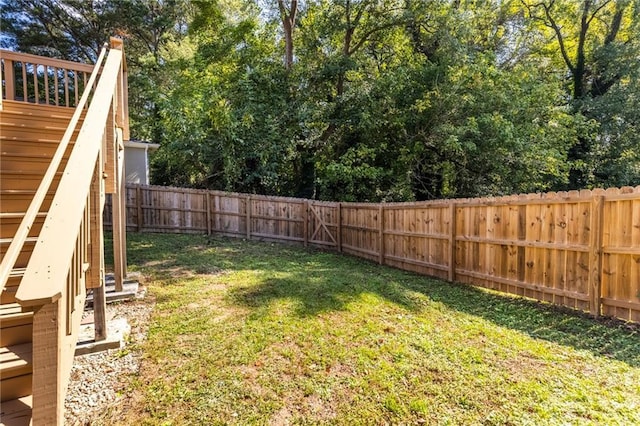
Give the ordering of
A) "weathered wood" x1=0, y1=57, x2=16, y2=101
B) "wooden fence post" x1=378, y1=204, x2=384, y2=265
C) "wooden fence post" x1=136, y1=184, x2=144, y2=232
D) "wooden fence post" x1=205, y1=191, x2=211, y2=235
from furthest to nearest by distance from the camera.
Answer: "wooden fence post" x1=205, y1=191, x2=211, y2=235, "wooden fence post" x1=136, y1=184, x2=144, y2=232, "wooden fence post" x1=378, y1=204, x2=384, y2=265, "weathered wood" x1=0, y1=57, x2=16, y2=101

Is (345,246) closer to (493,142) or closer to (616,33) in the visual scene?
(493,142)

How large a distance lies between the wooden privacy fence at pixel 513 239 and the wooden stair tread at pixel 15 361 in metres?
5.26

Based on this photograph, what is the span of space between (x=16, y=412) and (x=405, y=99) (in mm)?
10869

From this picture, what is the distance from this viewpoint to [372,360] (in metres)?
2.93

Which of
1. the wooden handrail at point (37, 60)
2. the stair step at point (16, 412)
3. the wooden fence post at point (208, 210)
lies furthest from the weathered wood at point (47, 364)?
the wooden fence post at point (208, 210)

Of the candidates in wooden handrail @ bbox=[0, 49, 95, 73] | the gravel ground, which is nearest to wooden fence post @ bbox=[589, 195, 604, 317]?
the gravel ground

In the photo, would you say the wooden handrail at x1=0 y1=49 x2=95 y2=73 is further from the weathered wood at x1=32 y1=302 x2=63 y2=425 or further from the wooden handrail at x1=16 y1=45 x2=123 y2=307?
the weathered wood at x1=32 y1=302 x2=63 y2=425

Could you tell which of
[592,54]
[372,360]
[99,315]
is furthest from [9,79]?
[592,54]

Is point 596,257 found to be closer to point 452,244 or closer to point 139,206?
point 452,244

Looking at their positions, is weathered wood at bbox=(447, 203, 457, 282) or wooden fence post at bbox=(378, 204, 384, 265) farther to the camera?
wooden fence post at bbox=(378, 204, 384, 265)

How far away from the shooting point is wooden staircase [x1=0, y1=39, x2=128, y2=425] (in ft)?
4.33

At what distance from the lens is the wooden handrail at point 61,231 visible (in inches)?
49.4

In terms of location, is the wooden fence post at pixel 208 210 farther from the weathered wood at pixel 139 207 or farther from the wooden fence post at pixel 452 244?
the wooden fence post at pixel 452 244

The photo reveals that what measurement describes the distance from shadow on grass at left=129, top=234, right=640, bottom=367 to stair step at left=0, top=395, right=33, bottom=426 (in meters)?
2.57
